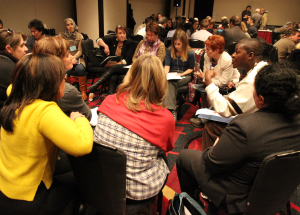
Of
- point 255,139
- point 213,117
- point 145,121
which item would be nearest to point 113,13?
point 213,117

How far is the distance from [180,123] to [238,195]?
6.34 ft

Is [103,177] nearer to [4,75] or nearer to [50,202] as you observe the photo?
[50,202]

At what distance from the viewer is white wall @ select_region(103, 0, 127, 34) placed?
634 cm

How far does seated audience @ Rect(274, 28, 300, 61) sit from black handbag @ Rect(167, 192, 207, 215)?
408 cm

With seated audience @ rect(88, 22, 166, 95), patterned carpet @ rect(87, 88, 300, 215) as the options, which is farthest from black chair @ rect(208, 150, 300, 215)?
seated audience @ rect(88, 22, 166, 95)

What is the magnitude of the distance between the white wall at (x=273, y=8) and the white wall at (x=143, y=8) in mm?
4504

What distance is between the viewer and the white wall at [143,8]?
9526 millimetres

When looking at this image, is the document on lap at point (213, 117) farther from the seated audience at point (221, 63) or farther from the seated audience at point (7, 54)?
the seated audience at point (7, 54)

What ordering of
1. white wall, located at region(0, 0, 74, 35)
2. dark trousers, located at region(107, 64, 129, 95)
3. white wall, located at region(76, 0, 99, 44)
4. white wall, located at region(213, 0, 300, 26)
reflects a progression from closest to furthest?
dark trousers, located at region(107, 64, 129, 95), white wall, located at region(0, 0, 74, 35), white wall, located at region(76, 0, 99, 44), white wall, located at region(213, 0, 300, 26)

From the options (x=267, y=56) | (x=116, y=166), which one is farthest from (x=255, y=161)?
(x=267, y=56)

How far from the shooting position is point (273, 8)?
11.9 metres

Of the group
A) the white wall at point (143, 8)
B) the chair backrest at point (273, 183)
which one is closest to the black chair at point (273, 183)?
the chair backrest at point (273, 183)

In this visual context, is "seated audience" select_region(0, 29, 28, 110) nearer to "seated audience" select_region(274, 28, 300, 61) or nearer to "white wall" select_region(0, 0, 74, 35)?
"white wall" select_region(0, 0, 74, 35)

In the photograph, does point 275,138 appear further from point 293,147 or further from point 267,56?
point 267,56
